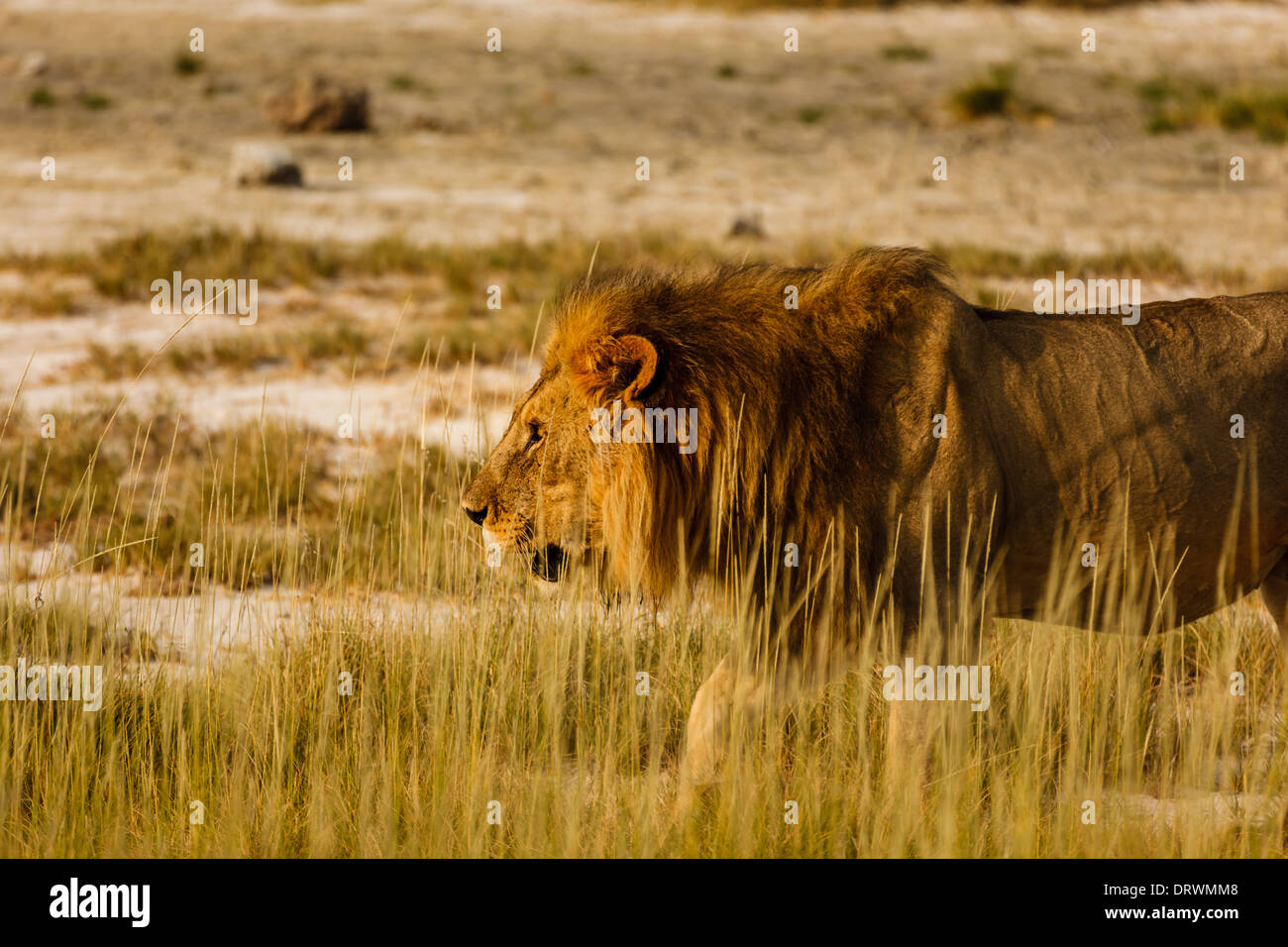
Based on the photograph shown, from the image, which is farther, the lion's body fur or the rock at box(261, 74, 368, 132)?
the rock at box(261, 74, 368, 132)

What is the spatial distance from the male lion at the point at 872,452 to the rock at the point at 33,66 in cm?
1987

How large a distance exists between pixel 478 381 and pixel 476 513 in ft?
15.3

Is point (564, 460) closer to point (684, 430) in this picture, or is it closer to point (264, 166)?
point (684, 430)

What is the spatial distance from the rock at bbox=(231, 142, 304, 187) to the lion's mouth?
12.2m

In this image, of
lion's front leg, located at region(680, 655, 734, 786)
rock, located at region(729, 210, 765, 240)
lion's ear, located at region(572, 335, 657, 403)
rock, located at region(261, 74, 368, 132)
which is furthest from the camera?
rock, located at region(261, 74, 368, 132)

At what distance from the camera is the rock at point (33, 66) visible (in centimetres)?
2145

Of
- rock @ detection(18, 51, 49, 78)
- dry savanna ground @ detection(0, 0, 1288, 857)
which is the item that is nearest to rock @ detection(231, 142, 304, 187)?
dry savanna ground @ detection(0, 0, 1288, 857)

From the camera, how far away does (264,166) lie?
50.6ft

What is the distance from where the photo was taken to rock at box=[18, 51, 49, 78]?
21.5 metres

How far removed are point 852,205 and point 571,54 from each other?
9.99 meters

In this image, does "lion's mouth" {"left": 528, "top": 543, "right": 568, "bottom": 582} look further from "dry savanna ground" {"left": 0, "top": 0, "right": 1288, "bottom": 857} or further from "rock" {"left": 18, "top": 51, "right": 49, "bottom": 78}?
"rock" {"left": 18, "top": 51, "right": 49, "bottom": 78}

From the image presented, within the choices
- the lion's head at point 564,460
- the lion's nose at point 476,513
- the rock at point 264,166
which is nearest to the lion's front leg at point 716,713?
the lion's head at point 564,460

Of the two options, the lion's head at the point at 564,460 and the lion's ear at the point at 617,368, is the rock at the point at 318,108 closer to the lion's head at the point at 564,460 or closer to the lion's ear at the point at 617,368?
the lion's head at the point at 564,460

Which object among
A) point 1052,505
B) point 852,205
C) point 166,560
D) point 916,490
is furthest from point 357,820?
point 852,205
